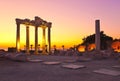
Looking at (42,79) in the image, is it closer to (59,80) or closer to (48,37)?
(59,80)

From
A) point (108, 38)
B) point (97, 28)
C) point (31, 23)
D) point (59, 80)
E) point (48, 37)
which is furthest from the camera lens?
point (108, 38)

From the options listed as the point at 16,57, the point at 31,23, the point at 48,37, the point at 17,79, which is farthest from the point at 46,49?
the point at 17,79

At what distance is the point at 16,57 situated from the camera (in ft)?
54.4

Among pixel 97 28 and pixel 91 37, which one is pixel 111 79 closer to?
pixel 97 28

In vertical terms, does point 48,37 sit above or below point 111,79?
above

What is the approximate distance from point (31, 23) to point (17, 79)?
3148 cm

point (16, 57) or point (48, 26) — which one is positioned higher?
point (48, 26)

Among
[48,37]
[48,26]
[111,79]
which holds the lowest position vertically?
[111,79]

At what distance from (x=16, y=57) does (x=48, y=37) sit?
81.0ft

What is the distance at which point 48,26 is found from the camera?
41.3 m

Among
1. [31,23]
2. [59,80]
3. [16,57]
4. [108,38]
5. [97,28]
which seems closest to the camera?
[59,80]

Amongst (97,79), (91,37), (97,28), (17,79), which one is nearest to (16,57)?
(17,79)

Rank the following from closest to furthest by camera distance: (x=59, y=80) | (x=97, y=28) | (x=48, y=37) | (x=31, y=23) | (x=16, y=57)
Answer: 1. (x=59, y=80)
2. (x=16, y=57)
3. (x=97, y=28)
4. (x=31, y=23)
5. (x=48, y=37)

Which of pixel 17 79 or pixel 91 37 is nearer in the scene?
pixel 17 79
